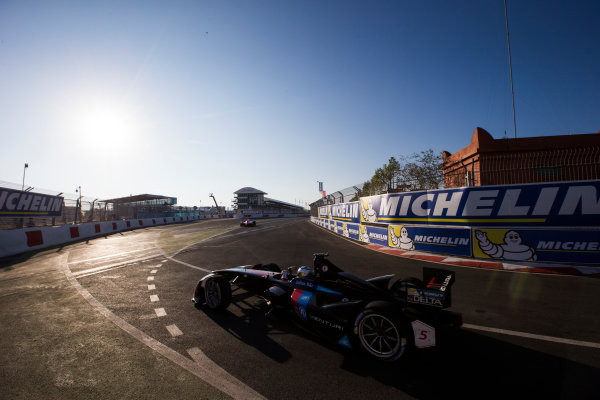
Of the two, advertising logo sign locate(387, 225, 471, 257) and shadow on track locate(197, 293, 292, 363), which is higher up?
advertising logo sign locate(387, 225, 471, 257)

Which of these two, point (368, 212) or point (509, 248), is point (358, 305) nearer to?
point (509, 248)

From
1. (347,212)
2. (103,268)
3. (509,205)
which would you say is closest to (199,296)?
(103,268)

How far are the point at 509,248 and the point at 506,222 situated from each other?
79 cm

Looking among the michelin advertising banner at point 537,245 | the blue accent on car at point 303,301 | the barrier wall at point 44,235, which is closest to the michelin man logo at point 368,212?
the michelin advertising banner at point 537,245

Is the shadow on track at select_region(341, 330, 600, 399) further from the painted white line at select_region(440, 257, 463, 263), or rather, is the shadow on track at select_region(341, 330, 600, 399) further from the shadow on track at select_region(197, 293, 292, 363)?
the painted white line at select_region(440, 257, 463, 263)

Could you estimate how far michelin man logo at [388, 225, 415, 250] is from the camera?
9.61 meters

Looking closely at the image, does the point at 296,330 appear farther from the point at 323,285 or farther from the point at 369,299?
the point at 369,299

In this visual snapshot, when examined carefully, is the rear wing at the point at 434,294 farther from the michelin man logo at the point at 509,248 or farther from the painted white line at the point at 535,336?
the michelin man logo at the point at 509,248

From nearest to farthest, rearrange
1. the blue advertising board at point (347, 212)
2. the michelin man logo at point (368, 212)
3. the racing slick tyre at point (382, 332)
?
the racing slick tyre at point (382, 332) → the michelin man logo at point (368, 212) → the blue advertising board at point (347, 212)

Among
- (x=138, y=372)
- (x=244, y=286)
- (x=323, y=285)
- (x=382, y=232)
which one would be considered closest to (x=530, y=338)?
(x=323, y=285)

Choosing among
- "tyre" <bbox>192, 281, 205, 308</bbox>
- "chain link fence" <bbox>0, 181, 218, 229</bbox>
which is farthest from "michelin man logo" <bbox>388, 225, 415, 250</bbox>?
"chain link fence" <bbox>0, 181, 218, 229</bbox>

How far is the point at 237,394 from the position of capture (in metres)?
2.24

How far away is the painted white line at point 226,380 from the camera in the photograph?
87.7 inches

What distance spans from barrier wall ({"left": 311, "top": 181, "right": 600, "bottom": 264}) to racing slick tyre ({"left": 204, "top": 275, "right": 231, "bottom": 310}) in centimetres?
763
